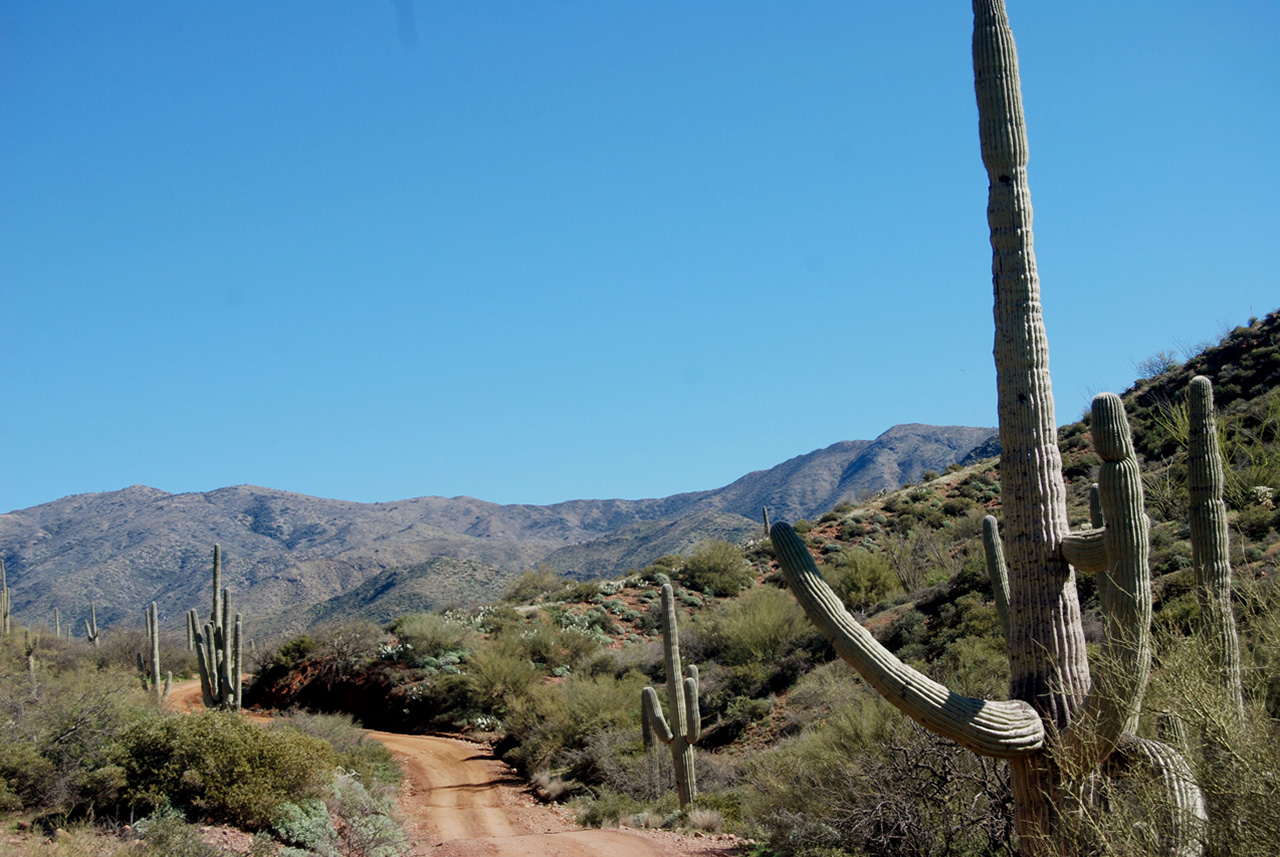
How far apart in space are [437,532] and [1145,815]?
140 metres

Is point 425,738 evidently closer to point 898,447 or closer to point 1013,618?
point 1013,618

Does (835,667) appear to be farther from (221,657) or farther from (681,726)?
(221,657)

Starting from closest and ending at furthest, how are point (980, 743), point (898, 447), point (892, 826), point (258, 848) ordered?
point (980, 743) → point (892, 826) → point (258, 848) → point (898, 447)

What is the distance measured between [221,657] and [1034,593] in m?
17.2

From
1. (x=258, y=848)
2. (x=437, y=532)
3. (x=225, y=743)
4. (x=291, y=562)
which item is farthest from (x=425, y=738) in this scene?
(x=437, y=532)

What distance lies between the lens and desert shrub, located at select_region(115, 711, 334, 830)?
37.7 feet

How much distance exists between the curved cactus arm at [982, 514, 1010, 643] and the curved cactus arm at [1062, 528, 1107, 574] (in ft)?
5.08

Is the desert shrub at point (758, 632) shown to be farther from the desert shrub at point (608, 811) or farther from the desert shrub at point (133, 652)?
the desert shrub at point (133, 652)

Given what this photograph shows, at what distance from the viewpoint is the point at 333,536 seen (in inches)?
5187

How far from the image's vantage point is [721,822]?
522 inches

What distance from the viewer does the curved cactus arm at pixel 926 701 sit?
5.51 metres

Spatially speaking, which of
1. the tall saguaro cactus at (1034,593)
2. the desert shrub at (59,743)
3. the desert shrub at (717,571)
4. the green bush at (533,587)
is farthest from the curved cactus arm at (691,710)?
the green bush at (533,587)

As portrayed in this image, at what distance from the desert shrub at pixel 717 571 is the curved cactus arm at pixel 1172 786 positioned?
29187mm

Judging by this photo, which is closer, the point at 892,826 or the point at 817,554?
the point at 892,826
